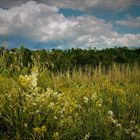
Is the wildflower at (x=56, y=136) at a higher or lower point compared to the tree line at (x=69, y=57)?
lower

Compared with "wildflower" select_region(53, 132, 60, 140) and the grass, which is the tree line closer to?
the grass

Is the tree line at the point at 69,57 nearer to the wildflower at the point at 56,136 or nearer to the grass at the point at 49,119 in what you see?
the grass at the point at 49,119

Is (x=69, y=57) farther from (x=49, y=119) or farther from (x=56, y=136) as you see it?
(x=56, y=136)

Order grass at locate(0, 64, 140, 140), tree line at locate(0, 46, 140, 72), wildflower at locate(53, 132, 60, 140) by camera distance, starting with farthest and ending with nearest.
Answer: tree line at locate(0, 46, 140, 72)
grass at locate(0, 64, 140, 140)
wildflower at locate(53, 132, 60, 140)

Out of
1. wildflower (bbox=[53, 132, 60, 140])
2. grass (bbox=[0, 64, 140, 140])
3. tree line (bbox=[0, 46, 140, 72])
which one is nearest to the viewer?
wildflower (bbox=[53, 132, 60, 140])

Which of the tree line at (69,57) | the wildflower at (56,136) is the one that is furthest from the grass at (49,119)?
the tree line at (69,57)

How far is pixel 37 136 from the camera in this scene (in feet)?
21.1

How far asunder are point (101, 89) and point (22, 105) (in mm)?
4969

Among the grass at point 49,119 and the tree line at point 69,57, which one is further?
the tree line at point 69,57

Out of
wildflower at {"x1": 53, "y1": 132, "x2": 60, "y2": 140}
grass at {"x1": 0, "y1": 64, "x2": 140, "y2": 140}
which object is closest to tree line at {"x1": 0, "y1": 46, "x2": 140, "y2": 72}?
grass at {"x1": 0, "y1": 64, "x2": 140, "y2": 140}

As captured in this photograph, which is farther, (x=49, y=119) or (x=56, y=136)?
(x=49, y=119)

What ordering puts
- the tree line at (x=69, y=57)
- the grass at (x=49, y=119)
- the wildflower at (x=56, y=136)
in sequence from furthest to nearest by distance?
the tree line at (x=69, y=57) < the grass at (x=49, y=119) < the wildflower at (x=56, y=136)

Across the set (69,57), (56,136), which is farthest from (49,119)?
(69,57)

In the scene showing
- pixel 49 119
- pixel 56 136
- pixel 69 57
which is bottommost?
pixel 56 136
